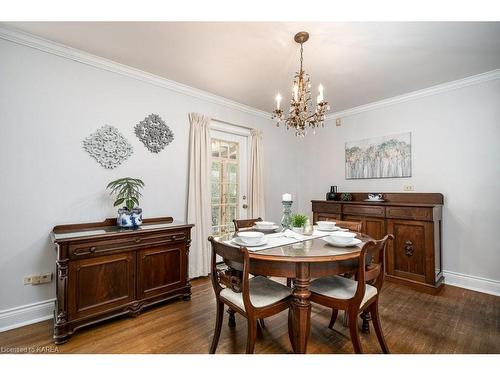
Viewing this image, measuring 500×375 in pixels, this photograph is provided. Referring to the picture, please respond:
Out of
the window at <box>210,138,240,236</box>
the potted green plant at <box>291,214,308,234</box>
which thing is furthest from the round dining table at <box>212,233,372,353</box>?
the window at <box>210,138,240,236</box>

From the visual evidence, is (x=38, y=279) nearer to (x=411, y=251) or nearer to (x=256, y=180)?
(x=256, y=180)

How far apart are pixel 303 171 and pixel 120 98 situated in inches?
134

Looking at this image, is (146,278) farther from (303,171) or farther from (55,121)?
(303,171)

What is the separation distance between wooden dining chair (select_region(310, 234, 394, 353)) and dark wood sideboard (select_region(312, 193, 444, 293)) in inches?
59.8

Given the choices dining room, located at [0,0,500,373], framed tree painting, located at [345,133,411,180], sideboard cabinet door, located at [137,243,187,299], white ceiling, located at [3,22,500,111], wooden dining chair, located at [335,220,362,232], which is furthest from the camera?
framed tree painting, located at [345,133,411,180]

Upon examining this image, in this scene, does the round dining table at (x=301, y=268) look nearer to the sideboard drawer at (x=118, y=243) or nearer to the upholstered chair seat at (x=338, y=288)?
the upholstered chair seat at (x=338, y=288)

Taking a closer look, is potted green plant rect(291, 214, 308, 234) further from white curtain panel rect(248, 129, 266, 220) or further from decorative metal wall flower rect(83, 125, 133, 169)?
decorative metal wall flower rect(83, 125, 133, 169)

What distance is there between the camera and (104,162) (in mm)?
2594

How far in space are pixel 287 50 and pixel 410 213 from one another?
8.08 feet

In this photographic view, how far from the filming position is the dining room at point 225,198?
173 centimetres

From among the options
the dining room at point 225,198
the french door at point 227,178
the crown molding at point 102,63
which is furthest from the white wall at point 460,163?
the crown molding at point 102,63

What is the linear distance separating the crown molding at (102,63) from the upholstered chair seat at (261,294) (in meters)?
2.65

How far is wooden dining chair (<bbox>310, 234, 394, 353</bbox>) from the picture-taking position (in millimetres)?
1498
